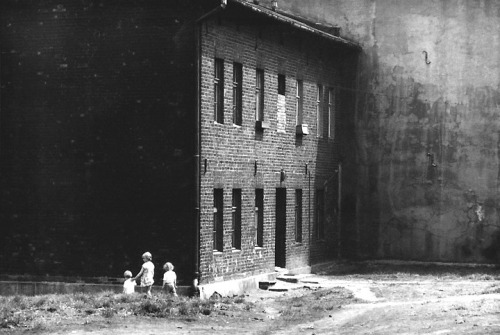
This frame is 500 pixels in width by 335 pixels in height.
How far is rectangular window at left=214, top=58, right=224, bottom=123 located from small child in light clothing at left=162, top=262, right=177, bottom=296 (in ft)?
14.0

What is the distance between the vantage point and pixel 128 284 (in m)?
24.7

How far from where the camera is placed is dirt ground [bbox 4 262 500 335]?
69.2 feet

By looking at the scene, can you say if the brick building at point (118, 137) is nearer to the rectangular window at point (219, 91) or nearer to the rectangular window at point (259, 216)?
the rectangular window at point (219, 91)

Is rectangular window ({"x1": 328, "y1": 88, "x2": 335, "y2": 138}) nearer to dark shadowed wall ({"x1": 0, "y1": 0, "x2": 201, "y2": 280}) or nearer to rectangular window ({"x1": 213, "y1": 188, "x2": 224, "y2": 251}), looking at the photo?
rectangular window ({"x1": 213, "y1": 188, "x2": 224, "y2": 251})

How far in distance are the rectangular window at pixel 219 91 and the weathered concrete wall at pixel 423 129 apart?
31.9 ft

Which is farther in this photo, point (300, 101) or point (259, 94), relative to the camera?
point (300, 101)

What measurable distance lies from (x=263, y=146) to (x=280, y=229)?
9.27 feet

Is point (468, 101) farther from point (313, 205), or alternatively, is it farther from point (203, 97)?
point (203, 97)

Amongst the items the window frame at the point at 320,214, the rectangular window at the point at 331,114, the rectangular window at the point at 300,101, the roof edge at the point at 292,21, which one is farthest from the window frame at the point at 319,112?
the window frame at the point at 320,214

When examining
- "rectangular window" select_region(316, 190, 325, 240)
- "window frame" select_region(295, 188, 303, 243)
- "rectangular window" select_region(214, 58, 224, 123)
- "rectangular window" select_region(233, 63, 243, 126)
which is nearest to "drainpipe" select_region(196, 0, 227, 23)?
"rectangular window" select_region(214, 58, 224, 123)

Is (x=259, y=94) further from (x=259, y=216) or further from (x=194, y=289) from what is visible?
(x=194, y=289)

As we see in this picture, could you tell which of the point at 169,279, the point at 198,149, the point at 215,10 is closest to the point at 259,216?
the point at 198,149

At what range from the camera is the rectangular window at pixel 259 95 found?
30.1 metres

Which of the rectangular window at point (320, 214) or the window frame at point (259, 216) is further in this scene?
the rectangular window at point (320, 214)
